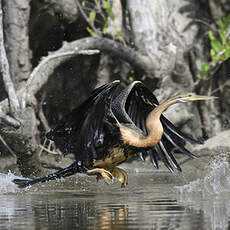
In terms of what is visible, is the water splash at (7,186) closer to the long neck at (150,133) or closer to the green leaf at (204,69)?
the long neck at (150,133)

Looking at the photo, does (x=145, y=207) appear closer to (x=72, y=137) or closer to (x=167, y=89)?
(x=72, y=137)

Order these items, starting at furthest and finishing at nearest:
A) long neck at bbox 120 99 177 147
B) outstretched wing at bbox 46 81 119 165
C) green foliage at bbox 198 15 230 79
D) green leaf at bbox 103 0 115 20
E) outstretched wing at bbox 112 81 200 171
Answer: green foliage at bbox 198 15 230 79
green leaf at bbox 103 0 115 20
outstretched wing at bbox 112 81 200 171
long neck at bbox 120 99 177 147
outstretched wing at bbox 46 81 119 165

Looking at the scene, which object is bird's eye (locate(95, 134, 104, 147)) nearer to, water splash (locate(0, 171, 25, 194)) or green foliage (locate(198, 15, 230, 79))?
water splash (locate(0, 171, 25, 194))

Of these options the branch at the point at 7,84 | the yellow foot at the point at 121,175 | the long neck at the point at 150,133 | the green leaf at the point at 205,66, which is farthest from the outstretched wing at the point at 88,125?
the green leaf at the point at 205,66

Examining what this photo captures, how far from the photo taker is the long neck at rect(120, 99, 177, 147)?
22.7 ft

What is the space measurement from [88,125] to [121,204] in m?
1.06

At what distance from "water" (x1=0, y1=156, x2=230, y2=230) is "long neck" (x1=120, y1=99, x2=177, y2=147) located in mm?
503

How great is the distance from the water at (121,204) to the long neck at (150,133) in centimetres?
50

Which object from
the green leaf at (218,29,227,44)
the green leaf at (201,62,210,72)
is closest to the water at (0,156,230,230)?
the green leaf at (201,62,210,72)

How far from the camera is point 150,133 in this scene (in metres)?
6.95

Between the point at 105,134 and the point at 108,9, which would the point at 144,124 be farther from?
the point at 108,9

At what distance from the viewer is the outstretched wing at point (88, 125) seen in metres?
6.48

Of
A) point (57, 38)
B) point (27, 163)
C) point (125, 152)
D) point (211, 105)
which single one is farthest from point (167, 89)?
point (125, 152)

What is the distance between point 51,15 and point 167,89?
2262 mm
